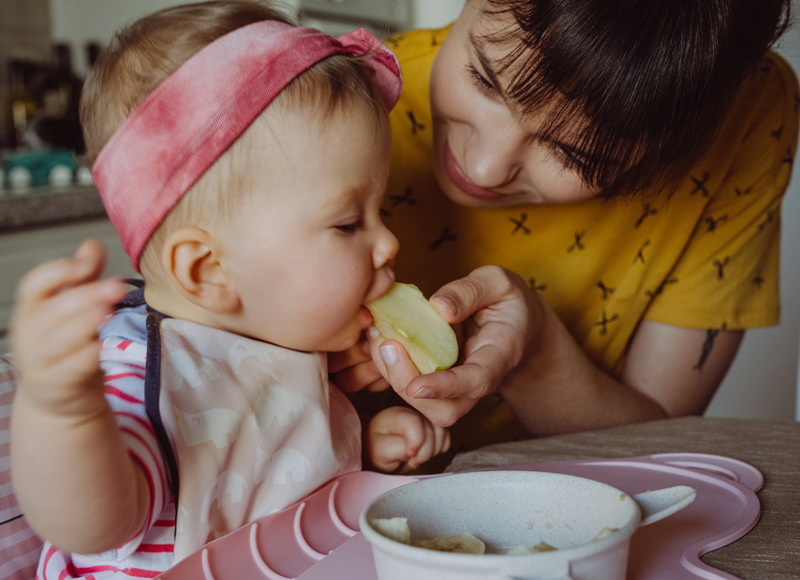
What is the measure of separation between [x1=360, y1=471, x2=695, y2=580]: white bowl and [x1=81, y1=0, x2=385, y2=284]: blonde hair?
0.29 metres

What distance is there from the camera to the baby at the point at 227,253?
59 centimetres

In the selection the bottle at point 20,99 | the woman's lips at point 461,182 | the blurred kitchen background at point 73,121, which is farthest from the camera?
the bottle at point 20,99

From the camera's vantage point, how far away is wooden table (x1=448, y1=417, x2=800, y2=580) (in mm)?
560

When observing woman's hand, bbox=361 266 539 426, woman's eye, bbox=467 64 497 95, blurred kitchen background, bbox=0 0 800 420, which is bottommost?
blurred kitchen background, bbox=0 0 800 420

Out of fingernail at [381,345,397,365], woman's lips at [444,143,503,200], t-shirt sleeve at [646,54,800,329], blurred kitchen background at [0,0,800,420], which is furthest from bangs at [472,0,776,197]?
blurred kitchen background at [0,0,800,420]

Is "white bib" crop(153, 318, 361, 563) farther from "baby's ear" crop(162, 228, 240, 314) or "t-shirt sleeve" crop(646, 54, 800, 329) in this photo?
"t-shirt sleeve" crop(646, 54, 800, 329)

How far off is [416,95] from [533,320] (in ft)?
1.39

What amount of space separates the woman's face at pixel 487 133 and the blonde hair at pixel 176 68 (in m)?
0.15

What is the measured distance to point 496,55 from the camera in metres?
0.77

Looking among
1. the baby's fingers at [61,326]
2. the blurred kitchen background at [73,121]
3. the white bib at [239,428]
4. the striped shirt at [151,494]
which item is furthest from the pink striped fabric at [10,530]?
the blurred kitchen background at [73,121]

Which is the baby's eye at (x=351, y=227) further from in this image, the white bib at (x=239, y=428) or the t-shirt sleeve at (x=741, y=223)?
the t-shirt sleeve at (x=741, y=223)

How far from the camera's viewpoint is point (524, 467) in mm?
748

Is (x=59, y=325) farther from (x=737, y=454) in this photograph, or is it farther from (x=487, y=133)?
(x=737, y=454)

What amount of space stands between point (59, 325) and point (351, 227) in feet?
1.07
